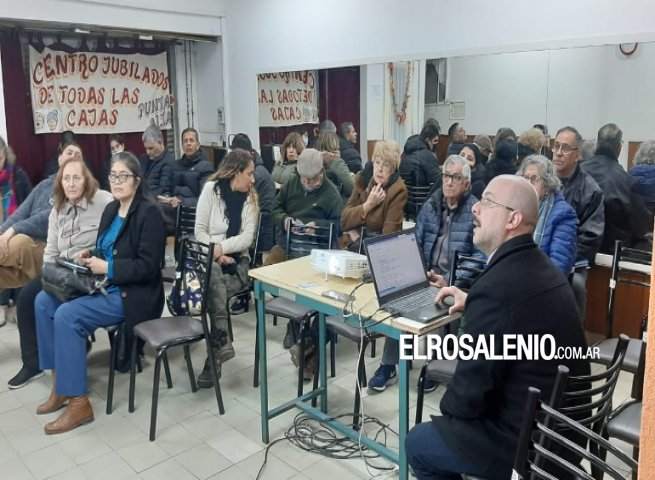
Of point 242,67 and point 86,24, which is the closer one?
point 86,24

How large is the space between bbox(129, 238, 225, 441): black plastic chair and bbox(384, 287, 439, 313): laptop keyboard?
3.48 ft

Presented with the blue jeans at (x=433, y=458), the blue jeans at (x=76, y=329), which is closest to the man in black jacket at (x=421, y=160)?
the blue jeans at (x=76, y=329)

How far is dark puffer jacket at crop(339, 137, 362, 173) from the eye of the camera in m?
5.14

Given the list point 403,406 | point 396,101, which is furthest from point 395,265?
point 396,101

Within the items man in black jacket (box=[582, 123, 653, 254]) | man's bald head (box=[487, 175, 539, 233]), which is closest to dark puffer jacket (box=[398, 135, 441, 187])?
man in black jacket (box=[582, 123, 653, 254])

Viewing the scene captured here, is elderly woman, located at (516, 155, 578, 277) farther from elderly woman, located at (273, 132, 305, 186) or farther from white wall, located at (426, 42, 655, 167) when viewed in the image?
elderly woman, located at (273, 132, 305, 186)

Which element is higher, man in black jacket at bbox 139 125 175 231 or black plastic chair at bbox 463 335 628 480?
man in black jacket at bbox 139 125 175 231

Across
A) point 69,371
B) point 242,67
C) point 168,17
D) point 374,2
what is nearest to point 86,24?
point 168,17

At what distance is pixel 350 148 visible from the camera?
5180 millimetres

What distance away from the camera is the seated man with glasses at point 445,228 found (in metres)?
3.00

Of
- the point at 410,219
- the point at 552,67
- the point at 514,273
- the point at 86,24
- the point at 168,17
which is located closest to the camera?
the point at 514,273

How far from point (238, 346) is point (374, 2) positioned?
2.95m

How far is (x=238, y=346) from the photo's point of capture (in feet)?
12.4

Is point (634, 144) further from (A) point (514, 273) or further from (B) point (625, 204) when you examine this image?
(A) point (514, 273)
